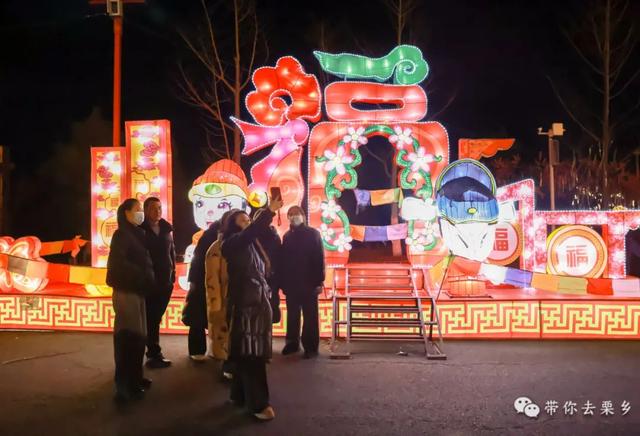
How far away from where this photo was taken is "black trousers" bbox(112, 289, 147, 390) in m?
5.25

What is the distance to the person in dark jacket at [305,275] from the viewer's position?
23.3ft

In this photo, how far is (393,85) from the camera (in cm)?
967

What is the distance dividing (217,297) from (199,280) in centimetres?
117

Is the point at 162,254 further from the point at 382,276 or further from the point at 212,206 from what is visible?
the point at 382,276

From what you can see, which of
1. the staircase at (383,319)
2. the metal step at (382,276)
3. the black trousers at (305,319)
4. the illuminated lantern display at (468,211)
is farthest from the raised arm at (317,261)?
the illuminated lantern display at (468,211)

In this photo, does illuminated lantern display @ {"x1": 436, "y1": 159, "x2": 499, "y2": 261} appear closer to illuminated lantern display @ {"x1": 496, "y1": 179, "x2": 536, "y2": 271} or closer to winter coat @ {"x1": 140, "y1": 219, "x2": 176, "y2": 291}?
illuminated lantern display @ {"x1": 496, "y1": 179, "x2": 536, "y2": 271}

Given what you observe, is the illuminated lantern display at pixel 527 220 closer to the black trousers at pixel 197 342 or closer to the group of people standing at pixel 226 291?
the group of people standing at pixel 226 291

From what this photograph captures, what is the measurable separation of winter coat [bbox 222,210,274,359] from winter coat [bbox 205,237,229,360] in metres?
0.57

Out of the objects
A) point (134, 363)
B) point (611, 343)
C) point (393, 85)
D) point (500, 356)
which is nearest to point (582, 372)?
point (500, 356)

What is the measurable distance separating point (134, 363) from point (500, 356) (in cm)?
435

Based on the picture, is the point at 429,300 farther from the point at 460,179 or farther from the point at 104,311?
the point at 104,311

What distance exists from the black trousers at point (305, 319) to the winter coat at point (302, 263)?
0.09 m

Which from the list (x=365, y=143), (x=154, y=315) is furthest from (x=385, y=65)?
(x=154, y=315)

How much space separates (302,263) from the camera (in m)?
7.09
